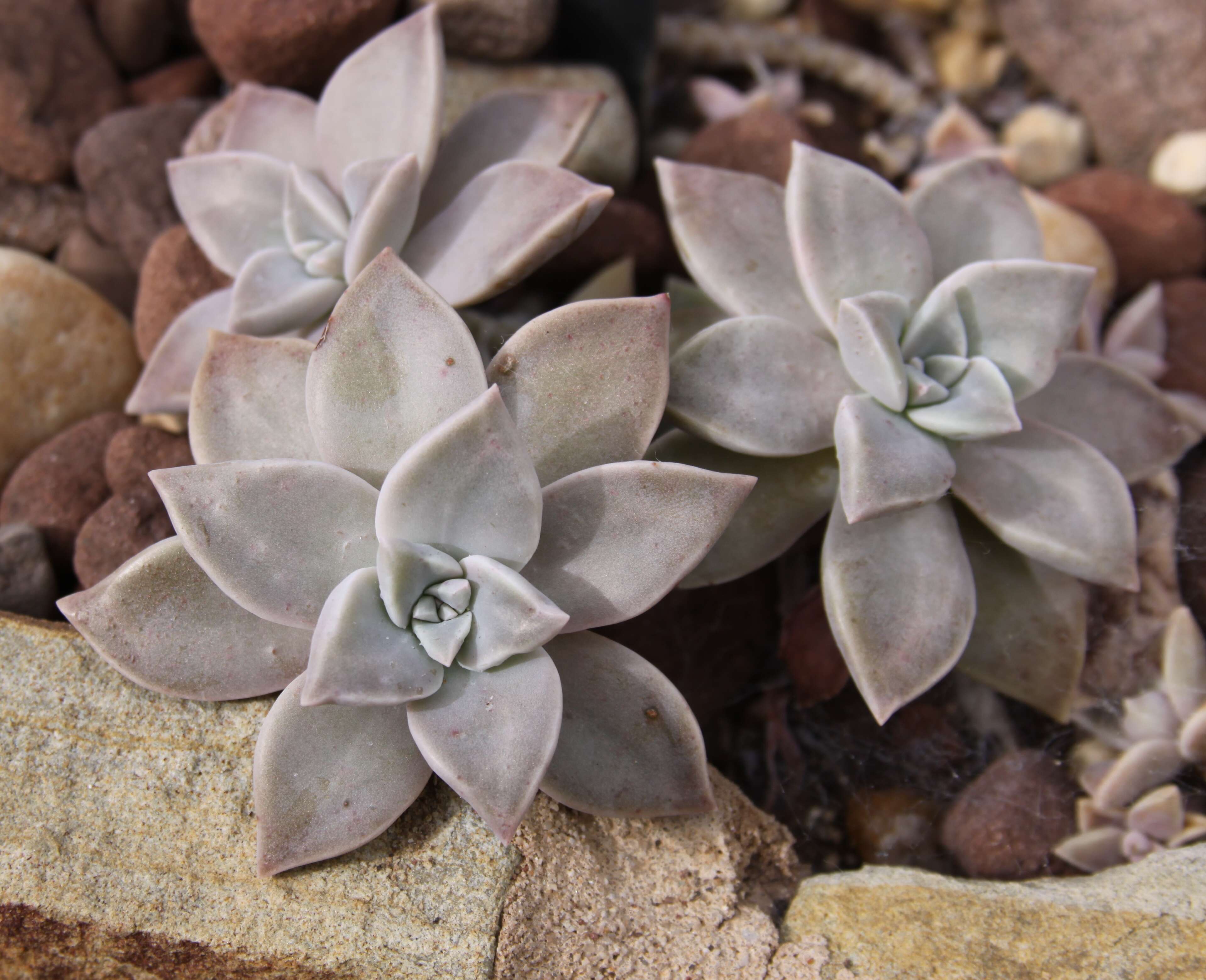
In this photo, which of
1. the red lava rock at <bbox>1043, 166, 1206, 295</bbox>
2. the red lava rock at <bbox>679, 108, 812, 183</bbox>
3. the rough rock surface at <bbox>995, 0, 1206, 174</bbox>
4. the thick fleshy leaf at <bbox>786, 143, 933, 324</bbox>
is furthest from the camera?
the rough rock surface at <bbox>995, 0, 1206, 174</bbox>

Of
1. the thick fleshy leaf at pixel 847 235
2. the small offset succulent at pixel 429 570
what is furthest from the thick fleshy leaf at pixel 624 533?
the thick fleshy leaf at pixel 847 235

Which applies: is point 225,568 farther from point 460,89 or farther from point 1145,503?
point 1145,503

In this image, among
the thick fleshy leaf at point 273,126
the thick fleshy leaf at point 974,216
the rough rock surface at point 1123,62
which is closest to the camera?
the thick fleshy leaf at point 974,216

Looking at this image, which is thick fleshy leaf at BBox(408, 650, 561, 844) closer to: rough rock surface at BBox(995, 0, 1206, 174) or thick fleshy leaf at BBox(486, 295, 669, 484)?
thick fleshy leaf at BBox(486, 295, 669, 484)

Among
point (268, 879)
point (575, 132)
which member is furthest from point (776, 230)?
point (268, 879)

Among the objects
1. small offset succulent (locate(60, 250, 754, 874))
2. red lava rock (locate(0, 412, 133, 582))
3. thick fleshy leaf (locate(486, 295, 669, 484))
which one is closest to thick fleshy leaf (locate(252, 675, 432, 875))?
small offset succulent (locate(60, 250, 754, 874))

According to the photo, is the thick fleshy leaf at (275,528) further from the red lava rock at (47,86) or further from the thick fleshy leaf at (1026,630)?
the red lava rock at (47,86)
